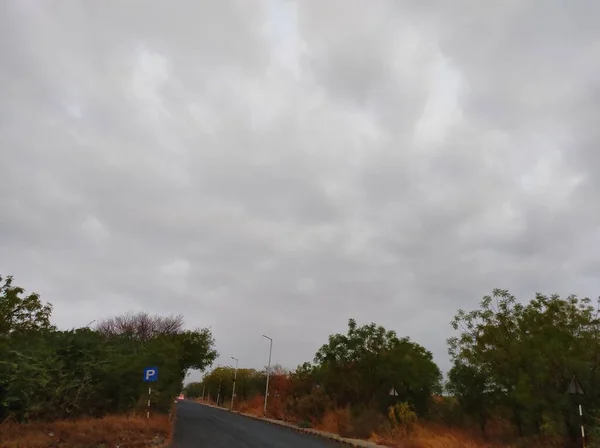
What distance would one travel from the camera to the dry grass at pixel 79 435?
1627cm

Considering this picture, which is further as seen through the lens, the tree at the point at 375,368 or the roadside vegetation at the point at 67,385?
the tree at the point at 375,368

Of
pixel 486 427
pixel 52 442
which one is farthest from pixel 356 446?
pixel 52 442

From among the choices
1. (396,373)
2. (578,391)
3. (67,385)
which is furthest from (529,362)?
(67,385)

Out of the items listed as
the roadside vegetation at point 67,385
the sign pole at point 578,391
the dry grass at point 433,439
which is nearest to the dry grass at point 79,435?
the roadside vegetation at point 67,385

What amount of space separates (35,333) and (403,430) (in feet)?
67.7

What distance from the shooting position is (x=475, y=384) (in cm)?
2811

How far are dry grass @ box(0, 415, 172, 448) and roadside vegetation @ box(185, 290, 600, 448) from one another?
1228 centimetres

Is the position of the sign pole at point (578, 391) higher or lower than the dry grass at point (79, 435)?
higher

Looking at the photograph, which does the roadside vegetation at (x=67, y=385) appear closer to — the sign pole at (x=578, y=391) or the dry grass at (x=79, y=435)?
the dry grass at (x=79, y=435)

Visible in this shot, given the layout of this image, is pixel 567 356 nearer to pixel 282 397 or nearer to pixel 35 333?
pixel 35 333

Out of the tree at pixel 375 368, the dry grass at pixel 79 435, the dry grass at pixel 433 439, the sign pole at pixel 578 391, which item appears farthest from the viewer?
the tree at pixel 375 368

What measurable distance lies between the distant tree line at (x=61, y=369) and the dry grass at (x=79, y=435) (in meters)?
1.60

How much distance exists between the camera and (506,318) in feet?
95.0

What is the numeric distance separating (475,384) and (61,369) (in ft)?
69.6
